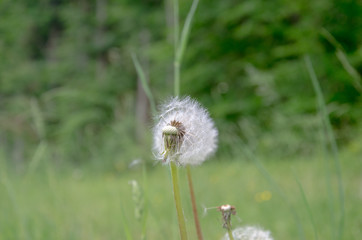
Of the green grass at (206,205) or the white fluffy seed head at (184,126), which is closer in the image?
the white fluffy seed head at (184,126)

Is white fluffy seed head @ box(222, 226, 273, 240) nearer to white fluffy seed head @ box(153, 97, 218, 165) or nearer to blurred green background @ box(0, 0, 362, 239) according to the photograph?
white fluffy seed head @ box(153, 97, 218, 165)

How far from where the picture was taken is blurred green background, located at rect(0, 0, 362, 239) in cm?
240

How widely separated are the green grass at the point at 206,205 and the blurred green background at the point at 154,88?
32mm

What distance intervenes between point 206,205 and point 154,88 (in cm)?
1231

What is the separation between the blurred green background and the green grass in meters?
0.03

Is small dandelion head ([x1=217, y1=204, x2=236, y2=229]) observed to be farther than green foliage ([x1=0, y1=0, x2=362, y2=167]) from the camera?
No

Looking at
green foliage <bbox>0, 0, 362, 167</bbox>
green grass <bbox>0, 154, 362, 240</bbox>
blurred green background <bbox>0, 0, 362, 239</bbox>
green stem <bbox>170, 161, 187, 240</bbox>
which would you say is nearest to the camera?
green stem <bbox>170, 161, 187, 240</bbox>

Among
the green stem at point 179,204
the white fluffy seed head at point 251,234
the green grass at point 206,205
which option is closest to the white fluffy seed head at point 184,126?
the green stem at point 179,204

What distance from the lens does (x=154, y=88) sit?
13.5 meters

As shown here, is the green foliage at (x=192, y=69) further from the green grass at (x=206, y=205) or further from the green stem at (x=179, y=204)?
the green stem at (x=179, y=204)

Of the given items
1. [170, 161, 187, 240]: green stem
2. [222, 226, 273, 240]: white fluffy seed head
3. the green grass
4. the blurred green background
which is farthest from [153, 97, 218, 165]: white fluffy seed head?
the green grass

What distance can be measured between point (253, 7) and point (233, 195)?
5.05m

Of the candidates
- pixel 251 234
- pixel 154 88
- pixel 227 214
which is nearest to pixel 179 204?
pixel 227 214

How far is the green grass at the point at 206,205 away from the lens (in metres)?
1.81
